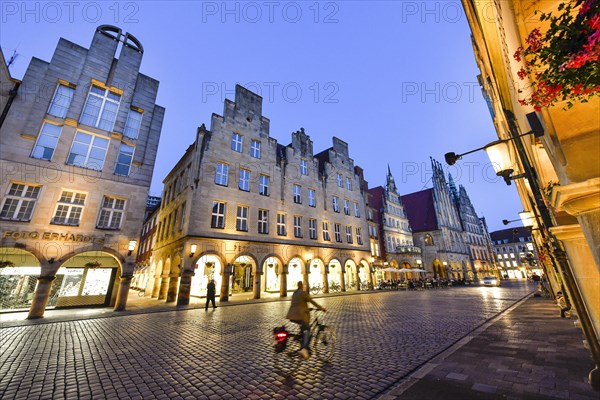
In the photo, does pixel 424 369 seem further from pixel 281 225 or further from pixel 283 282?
pixel 281 225

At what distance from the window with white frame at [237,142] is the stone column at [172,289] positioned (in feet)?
38.2

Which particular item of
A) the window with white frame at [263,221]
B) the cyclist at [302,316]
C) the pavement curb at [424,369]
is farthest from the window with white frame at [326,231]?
the cyclist at [302,316]

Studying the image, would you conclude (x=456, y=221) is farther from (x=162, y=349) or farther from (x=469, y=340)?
(x=162, y=349)

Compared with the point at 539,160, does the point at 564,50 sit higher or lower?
lower

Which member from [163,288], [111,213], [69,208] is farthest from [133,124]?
[163,288]

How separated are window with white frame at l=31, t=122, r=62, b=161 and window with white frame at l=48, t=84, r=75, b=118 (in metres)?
0.84

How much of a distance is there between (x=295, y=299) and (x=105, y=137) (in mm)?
17585

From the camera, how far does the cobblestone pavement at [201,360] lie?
4.41 meters

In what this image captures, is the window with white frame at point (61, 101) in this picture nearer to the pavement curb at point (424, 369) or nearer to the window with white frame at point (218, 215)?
the window with white frame at point (218, 215)

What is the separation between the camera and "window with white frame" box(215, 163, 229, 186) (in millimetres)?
20672

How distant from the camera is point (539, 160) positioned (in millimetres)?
6766

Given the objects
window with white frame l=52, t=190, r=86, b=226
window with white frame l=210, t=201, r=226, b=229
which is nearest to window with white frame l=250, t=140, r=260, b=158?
window with white frame l=210, t=201, r=226, b=229

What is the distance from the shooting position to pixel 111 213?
15.6 metres

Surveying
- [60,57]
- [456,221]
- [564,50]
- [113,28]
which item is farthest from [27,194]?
[456,221]
